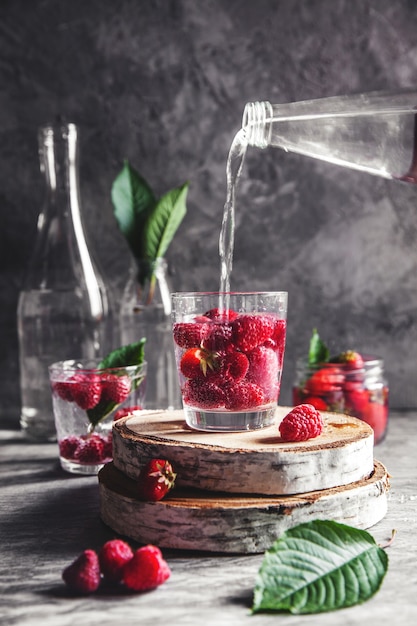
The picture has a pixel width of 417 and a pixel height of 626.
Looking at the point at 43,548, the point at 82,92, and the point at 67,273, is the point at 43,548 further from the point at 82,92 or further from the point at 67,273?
the point at 82,92

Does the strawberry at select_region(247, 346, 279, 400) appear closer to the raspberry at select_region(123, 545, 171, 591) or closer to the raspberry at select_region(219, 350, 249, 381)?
the raspberry at select_region(219, 350, 249, 381)

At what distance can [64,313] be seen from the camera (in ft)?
5.58

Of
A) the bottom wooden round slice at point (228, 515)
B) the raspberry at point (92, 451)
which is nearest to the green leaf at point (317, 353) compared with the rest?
the raspberry at point (92, 451)

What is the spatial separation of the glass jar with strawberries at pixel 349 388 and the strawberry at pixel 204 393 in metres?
0.49

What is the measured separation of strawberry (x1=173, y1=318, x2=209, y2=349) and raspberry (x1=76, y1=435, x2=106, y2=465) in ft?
1.05

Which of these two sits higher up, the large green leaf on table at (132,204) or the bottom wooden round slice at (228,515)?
the large green leaf on table at (132,204)

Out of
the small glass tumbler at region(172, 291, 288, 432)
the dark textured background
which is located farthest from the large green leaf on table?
the small glass tumbler at region(172, 291, 288, 432)

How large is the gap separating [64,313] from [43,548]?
81cm

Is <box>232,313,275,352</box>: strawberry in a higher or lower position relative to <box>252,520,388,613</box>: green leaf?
higher

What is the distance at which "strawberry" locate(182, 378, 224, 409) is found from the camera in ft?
3.42

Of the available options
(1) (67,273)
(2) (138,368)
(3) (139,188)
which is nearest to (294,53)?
(3) (139,188)

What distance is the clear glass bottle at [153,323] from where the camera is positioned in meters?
1.68

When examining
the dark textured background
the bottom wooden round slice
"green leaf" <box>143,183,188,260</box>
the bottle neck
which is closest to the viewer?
the bottom wooden round slice

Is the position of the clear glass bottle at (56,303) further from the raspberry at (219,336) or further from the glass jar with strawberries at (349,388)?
the raspberry at (219,336)
